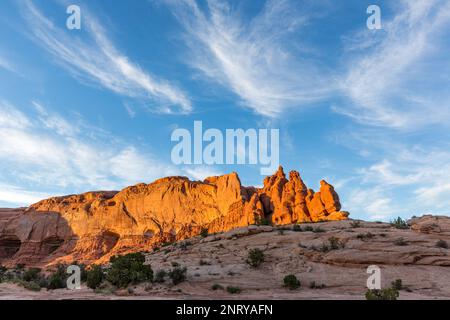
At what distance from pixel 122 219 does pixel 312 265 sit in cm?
7131

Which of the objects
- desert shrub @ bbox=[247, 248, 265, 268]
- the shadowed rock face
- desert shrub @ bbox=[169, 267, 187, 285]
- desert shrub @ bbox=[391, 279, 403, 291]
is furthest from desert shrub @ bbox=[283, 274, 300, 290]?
the shadowed rock face

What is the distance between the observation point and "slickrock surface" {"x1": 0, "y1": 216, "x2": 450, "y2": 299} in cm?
1741

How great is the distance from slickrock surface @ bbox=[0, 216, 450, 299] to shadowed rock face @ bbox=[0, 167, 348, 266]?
4015 cm

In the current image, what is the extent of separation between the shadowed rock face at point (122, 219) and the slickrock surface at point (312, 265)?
40.2 metres

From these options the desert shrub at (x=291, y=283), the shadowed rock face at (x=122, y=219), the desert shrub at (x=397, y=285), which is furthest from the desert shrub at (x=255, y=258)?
the shadowed rock face at (x=122, y=219)

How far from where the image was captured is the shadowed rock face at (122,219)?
249ft

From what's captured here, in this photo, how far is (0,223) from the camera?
9012cm

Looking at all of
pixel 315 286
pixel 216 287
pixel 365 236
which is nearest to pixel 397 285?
pixel 315 286

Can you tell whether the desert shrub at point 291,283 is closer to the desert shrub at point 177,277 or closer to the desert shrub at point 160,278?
the desert shrub at point 177,277

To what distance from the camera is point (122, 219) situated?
87.1m

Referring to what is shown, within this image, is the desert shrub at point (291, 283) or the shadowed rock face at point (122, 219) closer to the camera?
the desert shrub at point (291, 283)
